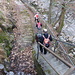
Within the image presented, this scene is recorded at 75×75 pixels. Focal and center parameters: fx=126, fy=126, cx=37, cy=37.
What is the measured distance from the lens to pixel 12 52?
8.66m

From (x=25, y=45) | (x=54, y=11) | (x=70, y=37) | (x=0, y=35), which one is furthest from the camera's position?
(x=54, y=11)

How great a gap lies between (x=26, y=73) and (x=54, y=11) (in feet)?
58.9

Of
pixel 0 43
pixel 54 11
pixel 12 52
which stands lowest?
pixel 12 52

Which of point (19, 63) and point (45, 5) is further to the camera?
point (45, 5)

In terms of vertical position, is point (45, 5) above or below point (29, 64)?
above

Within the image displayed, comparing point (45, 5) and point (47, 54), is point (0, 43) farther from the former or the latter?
point (45, 5)

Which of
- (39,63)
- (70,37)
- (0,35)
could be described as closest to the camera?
(39,63)

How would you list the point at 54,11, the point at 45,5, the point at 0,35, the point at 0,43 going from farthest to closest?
the point at 45,5
the point at 54,11
the point at 0,35
the point at 0,43

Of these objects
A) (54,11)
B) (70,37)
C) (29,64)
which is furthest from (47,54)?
(54,11)

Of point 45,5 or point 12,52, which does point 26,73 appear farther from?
point 45,5

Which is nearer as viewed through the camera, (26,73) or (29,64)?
Answer: (26,73)

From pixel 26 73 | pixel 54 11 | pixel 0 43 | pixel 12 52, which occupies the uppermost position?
pixel 54 11

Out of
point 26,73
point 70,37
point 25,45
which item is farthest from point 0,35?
point 70,37

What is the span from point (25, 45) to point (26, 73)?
272 centimetres
